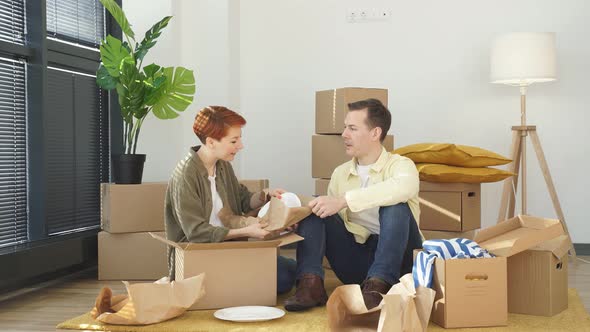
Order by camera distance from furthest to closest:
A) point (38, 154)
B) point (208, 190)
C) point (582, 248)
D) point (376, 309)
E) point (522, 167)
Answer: point (582, 248)
point (522, 167)
point (38, 154)
point (208, 190)
point (376, 309)

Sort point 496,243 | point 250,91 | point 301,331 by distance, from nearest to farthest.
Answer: point 301,331
point 496,243
point 250,91

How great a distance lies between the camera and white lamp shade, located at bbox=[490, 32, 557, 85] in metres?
4.39

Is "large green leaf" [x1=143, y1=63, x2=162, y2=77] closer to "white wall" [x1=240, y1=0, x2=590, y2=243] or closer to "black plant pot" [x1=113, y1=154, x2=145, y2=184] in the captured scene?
"black plant pot" [x1=113, y1=154, x2=145, y2=184]

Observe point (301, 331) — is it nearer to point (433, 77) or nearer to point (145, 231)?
→ point (145, 231)

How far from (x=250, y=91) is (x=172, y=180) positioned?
2.29 m

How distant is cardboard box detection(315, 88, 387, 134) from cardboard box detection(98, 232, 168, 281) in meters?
1.05

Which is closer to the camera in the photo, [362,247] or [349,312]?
[349,312]

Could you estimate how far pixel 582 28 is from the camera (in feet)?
15.9

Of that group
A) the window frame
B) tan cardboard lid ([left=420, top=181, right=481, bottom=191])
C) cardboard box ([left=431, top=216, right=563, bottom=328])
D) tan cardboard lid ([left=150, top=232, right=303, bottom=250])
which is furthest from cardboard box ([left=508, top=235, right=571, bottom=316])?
the window frame

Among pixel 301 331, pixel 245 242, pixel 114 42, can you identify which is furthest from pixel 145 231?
pixel 301 331

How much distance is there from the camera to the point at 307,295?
301 centimetres

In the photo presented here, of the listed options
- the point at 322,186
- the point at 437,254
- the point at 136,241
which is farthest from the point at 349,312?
the point at 136,241

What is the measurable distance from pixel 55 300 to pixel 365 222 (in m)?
1.47

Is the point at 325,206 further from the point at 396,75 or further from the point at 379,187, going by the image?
the point at 396,75
